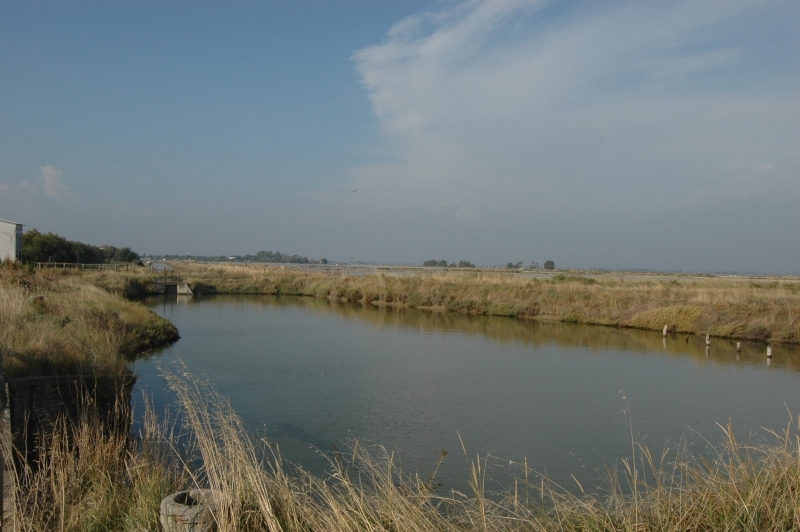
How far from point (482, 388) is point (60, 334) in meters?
7.70

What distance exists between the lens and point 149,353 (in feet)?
51.8

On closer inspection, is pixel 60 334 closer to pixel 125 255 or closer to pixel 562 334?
pixel 562 334

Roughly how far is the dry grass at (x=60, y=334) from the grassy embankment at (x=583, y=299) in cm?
1842

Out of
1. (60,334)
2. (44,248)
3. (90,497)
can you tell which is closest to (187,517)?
(90,497)

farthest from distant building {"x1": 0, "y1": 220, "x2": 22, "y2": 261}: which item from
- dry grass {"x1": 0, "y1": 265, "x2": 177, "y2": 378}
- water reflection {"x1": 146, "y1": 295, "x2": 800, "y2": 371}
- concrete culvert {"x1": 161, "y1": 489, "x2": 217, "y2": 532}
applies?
concrete culvert {"x1": 161, "y1": 489, "x2": 217, "y2": 532}

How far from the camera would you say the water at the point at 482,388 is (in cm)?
876

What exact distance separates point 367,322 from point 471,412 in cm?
1564

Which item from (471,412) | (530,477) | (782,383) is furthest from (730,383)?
(530,477)

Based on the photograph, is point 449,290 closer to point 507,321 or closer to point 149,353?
point 507,321

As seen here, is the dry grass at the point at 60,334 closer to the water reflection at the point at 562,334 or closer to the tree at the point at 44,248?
the water reflection at the point at 562,334

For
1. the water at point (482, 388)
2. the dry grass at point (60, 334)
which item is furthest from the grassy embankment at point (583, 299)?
the dry grass at point (60, 334)

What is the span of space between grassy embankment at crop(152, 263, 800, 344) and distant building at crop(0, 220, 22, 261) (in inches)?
512

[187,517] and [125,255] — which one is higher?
[125,255]

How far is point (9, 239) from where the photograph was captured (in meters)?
28.8
